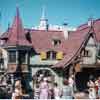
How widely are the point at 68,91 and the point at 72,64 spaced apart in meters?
18.5

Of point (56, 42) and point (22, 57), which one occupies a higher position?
point (56, 42)

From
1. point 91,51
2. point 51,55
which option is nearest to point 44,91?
point 91,51

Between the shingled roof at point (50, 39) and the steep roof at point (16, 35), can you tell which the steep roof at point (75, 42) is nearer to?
the shingled roof at point (50, 39)

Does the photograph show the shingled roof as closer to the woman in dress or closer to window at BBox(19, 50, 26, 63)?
window at BBox(19, 50, 26, 63)

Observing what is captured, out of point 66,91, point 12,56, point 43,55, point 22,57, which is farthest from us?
point 43,55

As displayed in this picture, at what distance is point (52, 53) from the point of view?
36344 millimetres

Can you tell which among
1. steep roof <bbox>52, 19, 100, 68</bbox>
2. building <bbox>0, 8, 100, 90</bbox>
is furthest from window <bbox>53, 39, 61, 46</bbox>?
steep roof <bbox>52, 19, 100, 68</bbox>

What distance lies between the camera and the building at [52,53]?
34.0 m

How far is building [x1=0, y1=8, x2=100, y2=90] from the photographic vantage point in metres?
34.0

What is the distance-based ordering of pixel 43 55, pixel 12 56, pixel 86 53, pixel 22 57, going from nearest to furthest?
pixel 86 53
pixel 12 56
pixel 22 57
pixel 43 55

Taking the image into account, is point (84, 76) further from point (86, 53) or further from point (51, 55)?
point (51, 55)

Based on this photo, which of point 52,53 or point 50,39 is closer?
point 52,53

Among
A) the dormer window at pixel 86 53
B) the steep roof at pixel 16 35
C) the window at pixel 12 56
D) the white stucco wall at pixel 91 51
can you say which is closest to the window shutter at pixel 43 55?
the steep roof at pixel 16 35

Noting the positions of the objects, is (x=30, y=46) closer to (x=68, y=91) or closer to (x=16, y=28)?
(x=16, y=28)
